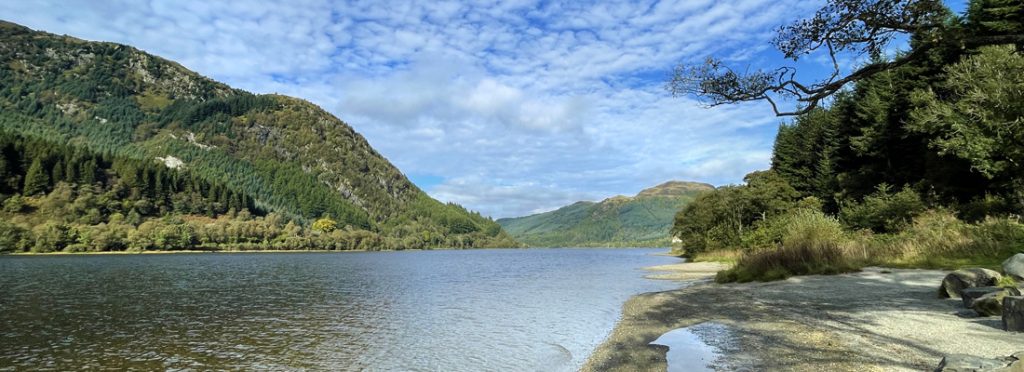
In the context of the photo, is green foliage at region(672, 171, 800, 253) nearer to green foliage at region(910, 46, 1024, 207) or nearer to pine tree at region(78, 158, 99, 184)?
green foliage at region(910, 46, 1024, 207)

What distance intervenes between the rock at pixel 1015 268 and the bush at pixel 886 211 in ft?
89.8

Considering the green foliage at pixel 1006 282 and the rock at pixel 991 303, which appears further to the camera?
the green foliage at pixel 1006 282

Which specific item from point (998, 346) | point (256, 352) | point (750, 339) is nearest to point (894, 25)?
point (998, 346)

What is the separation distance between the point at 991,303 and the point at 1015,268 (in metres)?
5.32

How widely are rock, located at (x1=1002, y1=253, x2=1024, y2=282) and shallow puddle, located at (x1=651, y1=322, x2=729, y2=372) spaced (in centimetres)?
906

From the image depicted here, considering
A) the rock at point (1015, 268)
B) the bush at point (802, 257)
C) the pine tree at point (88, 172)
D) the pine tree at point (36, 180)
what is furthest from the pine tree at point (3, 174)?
the rock at point (1015, 268)

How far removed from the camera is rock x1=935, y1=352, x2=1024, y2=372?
6.17 metres

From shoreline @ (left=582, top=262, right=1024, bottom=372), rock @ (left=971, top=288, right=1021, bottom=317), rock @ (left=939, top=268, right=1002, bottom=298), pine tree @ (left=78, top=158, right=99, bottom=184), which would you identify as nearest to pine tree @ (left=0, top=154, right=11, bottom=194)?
pine tree @ (left=78, top=158, right=99, bottom=184)

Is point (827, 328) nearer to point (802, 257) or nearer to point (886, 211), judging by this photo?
point (802, 257)

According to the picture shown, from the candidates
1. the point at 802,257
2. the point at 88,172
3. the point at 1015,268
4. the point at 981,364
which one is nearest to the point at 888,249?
the point at 802,257

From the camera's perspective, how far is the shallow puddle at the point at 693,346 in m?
11.8

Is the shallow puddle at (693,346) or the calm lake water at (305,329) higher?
the shallow puddle at (693,346)

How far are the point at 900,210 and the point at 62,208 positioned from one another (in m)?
209

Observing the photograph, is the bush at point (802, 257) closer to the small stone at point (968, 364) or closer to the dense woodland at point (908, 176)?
the dense woodland at point (908, 176)
